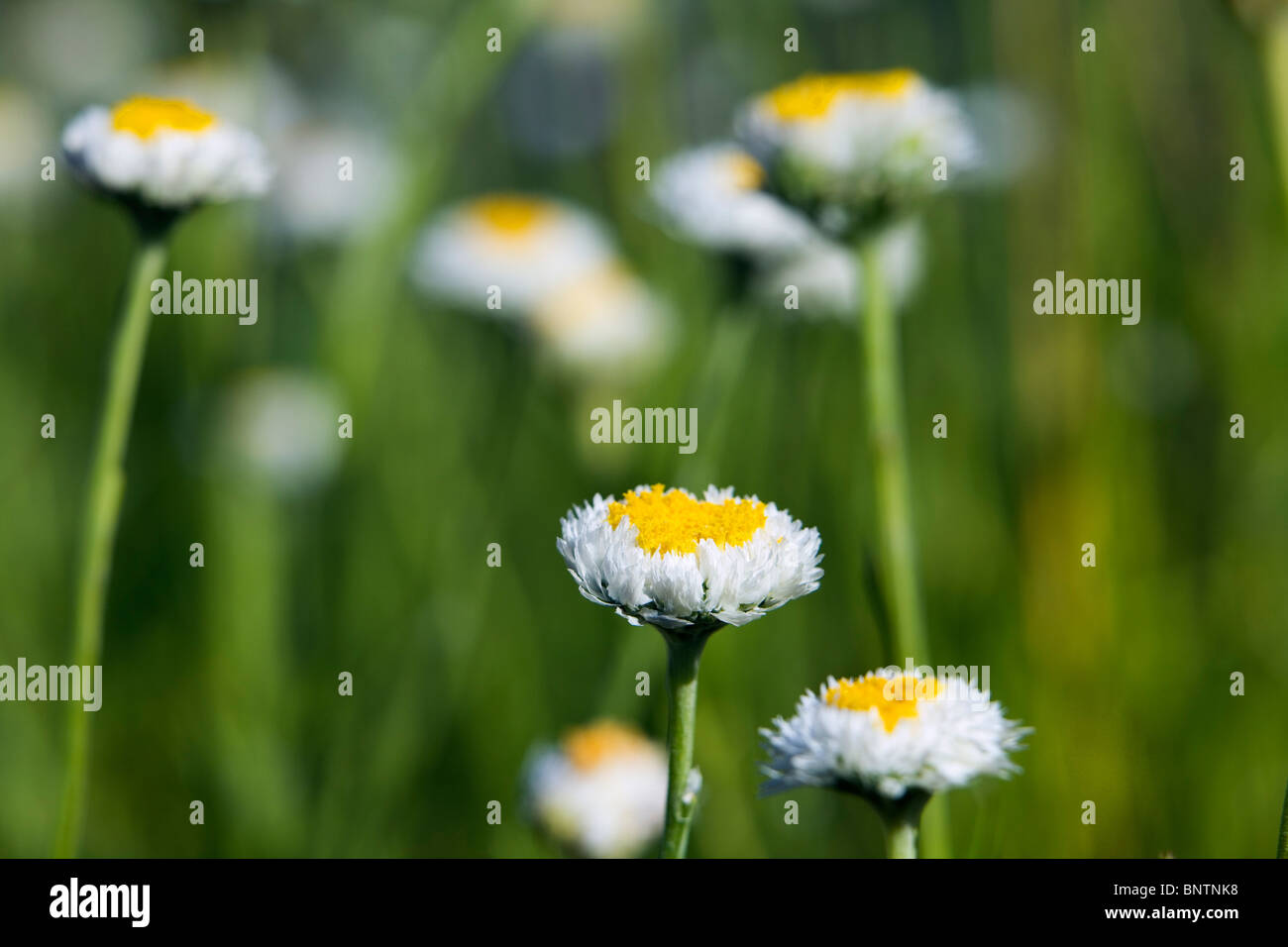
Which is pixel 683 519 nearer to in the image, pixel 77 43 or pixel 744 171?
pixel 744 171

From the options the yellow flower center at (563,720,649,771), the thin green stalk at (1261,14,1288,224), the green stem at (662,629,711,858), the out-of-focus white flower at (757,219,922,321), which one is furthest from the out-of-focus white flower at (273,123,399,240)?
the green stem at (662,629,711,858)

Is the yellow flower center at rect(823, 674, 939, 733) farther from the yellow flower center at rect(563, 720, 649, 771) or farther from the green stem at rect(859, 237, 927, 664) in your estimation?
the yellow flower center at rect(563, 720, 649, 771)

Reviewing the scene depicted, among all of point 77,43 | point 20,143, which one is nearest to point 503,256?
point 20,143

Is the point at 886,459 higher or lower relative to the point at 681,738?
higher

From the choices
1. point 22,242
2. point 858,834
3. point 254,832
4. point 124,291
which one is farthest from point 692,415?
point 22,242

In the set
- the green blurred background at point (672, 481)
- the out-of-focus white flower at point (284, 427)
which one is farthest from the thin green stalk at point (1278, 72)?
the out-of-focus white flower at point (284, 427)
